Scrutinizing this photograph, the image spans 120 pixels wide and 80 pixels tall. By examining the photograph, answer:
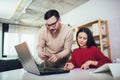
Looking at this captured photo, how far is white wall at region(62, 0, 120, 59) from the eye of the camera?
9.37 feet

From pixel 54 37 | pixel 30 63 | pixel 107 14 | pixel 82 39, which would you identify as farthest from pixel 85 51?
pixel 107 14

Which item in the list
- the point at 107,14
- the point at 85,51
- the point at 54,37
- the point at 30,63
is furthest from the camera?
the point at 107,14

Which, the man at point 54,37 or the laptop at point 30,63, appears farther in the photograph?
the man at point 54,37

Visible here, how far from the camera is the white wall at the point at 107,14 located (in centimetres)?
286

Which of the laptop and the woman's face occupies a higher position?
the woman's face

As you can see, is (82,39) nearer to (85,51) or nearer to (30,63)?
(85,51)

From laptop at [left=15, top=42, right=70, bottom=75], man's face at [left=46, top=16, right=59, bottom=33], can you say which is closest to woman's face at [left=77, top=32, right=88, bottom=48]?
man's face at [left=46, top=16, right=59, bottom=33]

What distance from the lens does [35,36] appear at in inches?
263

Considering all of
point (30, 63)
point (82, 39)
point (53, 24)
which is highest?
point (53, 24)

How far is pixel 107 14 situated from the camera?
3.13 metres

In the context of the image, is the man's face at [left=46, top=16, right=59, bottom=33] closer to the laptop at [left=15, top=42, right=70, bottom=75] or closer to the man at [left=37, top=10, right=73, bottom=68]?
the man at [left=37, top=10, right=73, bottom=68]

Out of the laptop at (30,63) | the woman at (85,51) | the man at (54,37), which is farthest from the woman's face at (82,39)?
the laptop at (30,63)

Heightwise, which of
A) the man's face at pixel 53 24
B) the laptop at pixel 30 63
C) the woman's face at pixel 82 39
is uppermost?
the man's face at pixel 53 24

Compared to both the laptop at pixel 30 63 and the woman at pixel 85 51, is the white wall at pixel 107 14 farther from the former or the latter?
the laptop at pixel 30 63
